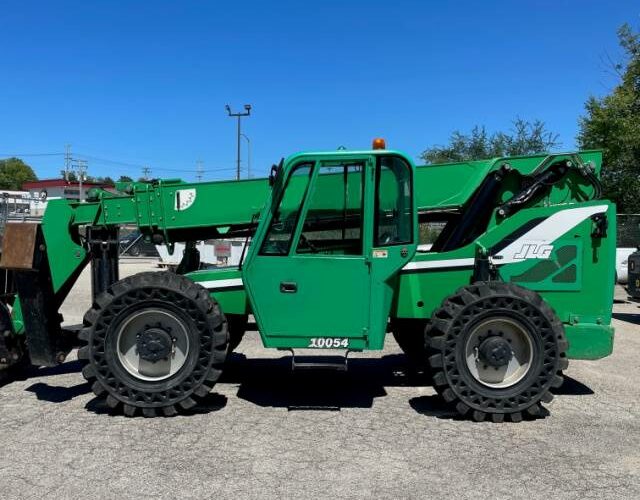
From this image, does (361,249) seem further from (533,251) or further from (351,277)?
(533,251)

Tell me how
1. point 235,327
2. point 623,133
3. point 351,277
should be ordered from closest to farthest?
point 351,277 → point 235,327 → point 623,133

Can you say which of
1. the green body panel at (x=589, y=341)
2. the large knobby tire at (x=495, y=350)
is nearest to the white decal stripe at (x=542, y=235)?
the large knobby tire at (x=495, y=350)

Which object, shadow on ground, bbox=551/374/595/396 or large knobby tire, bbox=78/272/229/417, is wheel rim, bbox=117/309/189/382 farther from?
shadow on ground, bbox=551/374/595/396

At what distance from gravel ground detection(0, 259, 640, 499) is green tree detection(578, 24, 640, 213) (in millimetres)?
16832

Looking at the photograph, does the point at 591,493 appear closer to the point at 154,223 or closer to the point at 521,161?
the point at 521,161

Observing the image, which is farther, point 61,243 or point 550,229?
point 61,243

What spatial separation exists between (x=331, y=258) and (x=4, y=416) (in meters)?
3.24

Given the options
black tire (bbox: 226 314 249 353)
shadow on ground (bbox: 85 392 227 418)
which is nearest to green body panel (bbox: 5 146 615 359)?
shadow on ground (bbox: 85 392 227 418)

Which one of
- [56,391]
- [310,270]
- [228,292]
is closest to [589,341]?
[310,270]

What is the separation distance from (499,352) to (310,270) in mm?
1837

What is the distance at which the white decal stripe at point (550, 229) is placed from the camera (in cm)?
522

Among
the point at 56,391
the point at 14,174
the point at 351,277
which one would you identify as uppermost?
the point at 14,174

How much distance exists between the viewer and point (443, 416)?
496cm

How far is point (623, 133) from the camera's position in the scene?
781 inches
